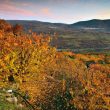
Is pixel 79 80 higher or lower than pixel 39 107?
higher

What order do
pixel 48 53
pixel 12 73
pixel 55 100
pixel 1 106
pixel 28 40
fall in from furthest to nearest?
pixel 48 53, pixel 28 40, pixel 12 73, pixel 55 100, pixel 1 106

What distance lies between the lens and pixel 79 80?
21.2m

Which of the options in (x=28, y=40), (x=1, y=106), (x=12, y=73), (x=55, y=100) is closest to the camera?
(x=1, y=106)

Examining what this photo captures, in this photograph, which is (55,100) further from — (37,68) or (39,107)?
(37,68)

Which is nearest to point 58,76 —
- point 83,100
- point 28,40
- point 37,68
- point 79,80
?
point 37,68

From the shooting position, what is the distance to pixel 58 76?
93.6ft

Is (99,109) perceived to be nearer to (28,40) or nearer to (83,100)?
(83,100)

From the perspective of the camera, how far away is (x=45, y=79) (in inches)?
1045

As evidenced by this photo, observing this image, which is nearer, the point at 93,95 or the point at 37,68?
the point at 93,95

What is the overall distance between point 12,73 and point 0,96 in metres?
5.87

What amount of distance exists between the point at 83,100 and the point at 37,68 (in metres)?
8.99

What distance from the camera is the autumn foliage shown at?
19.8m

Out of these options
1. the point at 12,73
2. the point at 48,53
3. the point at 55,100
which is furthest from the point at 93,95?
the point at 48,53

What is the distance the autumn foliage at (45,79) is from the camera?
19750 millimetres
